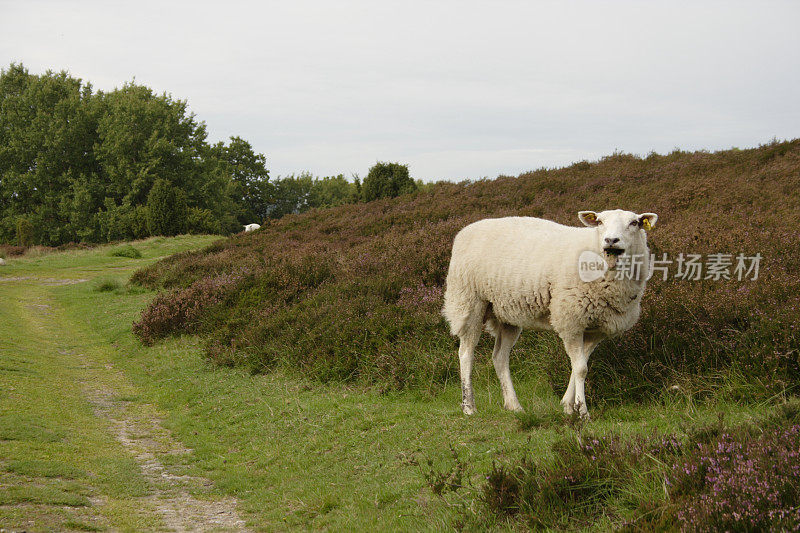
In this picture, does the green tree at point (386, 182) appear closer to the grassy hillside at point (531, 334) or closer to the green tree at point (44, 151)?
the grassy hillside at point (531, 334)

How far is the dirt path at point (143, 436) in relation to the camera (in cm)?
571

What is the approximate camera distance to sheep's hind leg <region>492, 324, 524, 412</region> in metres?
7.12

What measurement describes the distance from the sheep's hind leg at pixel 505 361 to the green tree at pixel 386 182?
20577 millimetres

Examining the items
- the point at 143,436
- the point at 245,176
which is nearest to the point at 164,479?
the point at 143,436

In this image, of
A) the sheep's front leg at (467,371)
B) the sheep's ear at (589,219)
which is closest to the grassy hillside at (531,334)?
the sheep's front leg at (467,371)

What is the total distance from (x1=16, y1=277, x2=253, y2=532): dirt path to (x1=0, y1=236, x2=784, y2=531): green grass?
4.3 inches

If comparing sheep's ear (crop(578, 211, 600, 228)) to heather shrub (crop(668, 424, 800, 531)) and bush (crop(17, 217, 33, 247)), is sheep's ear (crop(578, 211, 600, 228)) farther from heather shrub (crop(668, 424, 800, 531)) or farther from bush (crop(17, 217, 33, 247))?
bush (crop(17, 217, 33, 247))

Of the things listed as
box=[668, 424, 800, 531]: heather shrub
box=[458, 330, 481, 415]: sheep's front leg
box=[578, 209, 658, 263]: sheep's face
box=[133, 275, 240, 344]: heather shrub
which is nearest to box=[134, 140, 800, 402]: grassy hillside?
box=[133, 275, 240, 344]: heather shrub

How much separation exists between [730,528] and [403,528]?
93.9 inches

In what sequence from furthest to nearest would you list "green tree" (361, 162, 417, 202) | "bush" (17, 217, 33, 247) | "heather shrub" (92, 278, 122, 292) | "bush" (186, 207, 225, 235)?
"bush" (186, 207, 225, 235) < "bush" (17, 217, 33, 247) < "green tree" (361, 162, 417, 202) < "heather shrub" (92, 278, 122, 292)

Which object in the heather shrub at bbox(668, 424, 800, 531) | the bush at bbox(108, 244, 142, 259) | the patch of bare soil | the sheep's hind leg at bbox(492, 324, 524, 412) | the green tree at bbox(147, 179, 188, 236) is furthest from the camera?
the green tree at bbox(147, 179, 188, 236)

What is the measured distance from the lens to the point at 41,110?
51656 mm

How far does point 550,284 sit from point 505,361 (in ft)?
4.36

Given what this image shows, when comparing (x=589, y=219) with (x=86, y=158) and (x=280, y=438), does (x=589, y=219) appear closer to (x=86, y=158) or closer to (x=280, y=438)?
(x=280, y=438)
